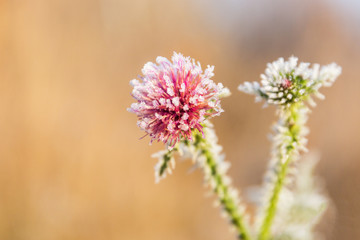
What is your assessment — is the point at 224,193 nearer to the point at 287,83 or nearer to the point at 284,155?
the point at 284,155

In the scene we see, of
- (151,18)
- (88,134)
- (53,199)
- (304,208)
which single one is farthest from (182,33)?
(304,208)

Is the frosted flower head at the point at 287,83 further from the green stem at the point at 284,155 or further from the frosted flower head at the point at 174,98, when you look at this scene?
the frosted flower head at the point at 174,98

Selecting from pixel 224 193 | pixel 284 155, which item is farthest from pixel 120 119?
pixel 284 155

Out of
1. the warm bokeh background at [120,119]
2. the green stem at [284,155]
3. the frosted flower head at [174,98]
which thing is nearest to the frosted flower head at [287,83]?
the green stem at [284,155]

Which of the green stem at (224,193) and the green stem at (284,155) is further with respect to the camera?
the green stem at (224,193)

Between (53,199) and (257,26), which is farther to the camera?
(257,26)

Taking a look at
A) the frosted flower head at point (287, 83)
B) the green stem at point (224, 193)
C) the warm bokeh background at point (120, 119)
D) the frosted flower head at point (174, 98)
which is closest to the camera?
the frosted flower head at point (174, 98)

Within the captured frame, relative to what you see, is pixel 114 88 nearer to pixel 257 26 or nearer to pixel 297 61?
pixel 257 26
